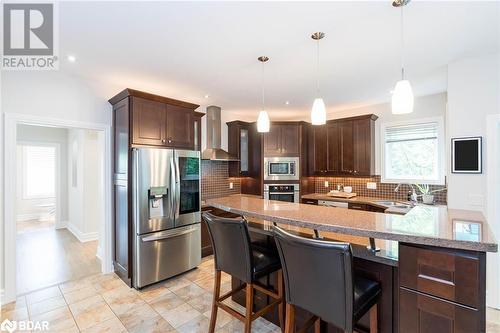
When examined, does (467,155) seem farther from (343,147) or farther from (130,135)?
(130,135)

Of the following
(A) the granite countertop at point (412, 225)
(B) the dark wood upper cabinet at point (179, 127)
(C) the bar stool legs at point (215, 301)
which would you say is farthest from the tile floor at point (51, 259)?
(A) the granite countertop at point (412, 225)

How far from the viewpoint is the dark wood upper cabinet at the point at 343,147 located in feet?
14.4

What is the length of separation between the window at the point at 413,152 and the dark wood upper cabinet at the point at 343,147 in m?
0.26

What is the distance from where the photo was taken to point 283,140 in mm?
4875

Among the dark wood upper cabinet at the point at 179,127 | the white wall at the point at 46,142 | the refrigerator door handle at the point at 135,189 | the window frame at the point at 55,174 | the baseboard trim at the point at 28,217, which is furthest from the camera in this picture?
the baseboard trim at the point at 28,217

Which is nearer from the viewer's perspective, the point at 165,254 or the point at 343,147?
the point at 165,254

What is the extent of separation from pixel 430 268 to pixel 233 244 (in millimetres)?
1201

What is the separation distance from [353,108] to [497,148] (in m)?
2.52

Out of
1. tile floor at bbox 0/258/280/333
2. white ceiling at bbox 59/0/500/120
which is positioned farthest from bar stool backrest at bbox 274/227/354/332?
white ceiling at bbox 59/0/500/120

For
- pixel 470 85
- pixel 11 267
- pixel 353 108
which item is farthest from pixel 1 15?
pixel 353 108

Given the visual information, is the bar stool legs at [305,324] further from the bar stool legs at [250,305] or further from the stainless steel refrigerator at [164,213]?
the stainless steel refrigerator at [164,213]

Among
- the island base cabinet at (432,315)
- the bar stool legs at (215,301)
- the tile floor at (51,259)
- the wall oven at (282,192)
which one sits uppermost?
the wall oven at (282,192)

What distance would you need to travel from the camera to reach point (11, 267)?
2713 millimetres

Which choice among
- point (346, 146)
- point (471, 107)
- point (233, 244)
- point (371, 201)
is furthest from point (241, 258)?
point (346, 146)
